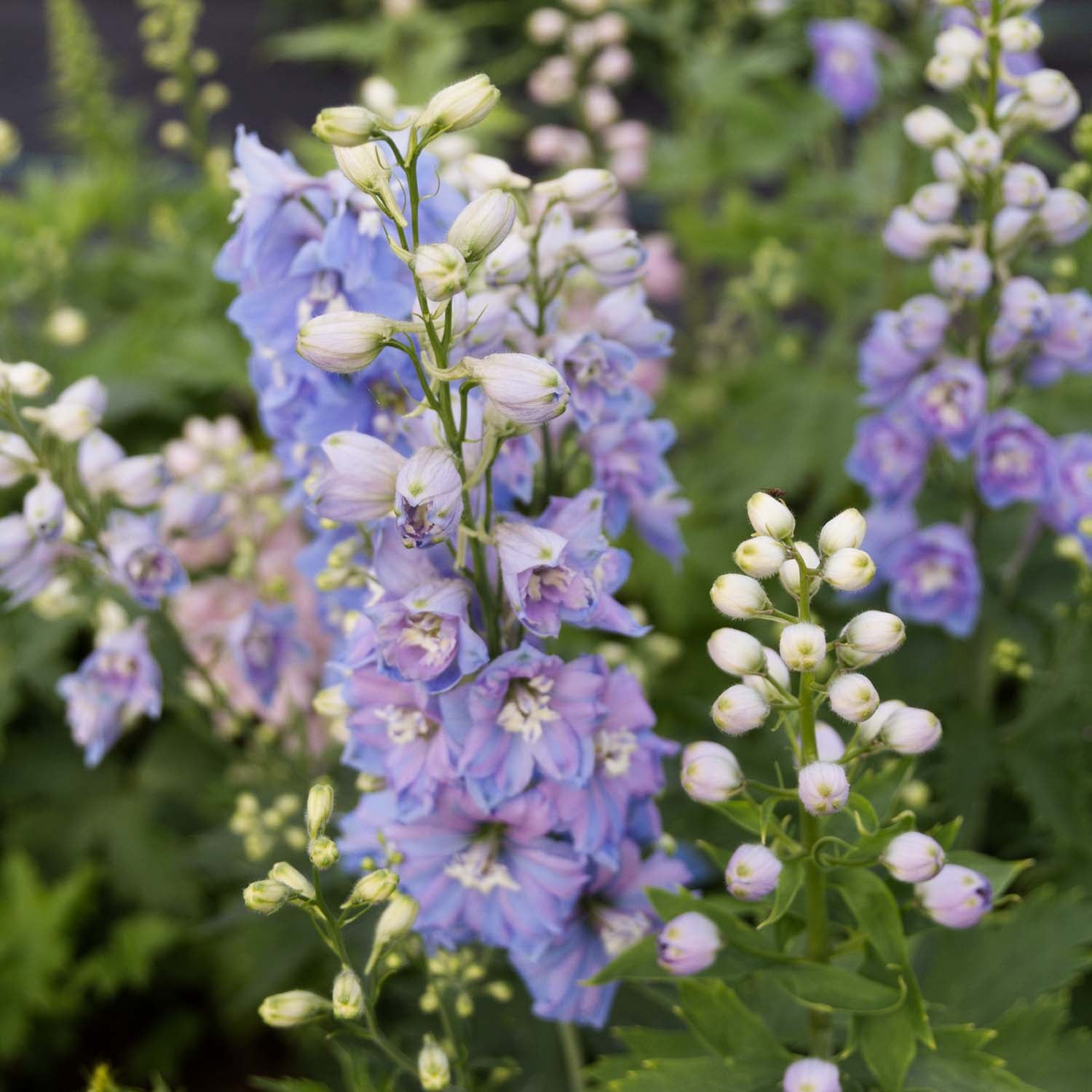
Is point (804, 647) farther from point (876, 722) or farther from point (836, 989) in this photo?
point (836, 989)

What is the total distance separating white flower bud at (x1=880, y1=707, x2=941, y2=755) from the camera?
1.28 m

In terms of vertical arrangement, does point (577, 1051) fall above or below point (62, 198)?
below

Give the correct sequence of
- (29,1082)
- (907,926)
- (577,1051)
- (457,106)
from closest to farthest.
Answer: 1. (457,106)
2. (907,926)
3. (577,1051)
4. (29,1082)

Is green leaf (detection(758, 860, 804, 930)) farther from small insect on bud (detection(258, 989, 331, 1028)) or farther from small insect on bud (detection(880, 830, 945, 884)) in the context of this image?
small insect on bud (detection(258, 989, 331, 1028))

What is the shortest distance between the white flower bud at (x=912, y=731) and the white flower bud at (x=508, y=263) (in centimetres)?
65

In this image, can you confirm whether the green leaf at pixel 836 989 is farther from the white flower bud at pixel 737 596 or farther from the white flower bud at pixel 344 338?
the white flower bud at pixel 344 338

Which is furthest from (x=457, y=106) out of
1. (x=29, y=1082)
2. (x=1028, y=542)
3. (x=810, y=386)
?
(x=29, y=1082)

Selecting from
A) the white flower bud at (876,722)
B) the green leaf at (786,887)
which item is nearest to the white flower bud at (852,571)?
the white flower bud at (876,722)

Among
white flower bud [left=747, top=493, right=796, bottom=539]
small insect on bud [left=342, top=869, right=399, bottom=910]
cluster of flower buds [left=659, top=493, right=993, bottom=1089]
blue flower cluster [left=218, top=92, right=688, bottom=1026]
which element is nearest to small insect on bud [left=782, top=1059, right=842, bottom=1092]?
cluster of flower buds [left=659, top=493, right=993, bottom=1089]

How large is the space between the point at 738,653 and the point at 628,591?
1717 mm

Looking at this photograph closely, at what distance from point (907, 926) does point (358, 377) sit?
908 millimetres

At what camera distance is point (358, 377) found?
1520mm

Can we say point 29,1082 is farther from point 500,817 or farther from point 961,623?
point 961,623

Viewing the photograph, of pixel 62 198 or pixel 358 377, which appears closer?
pixel 358 377
